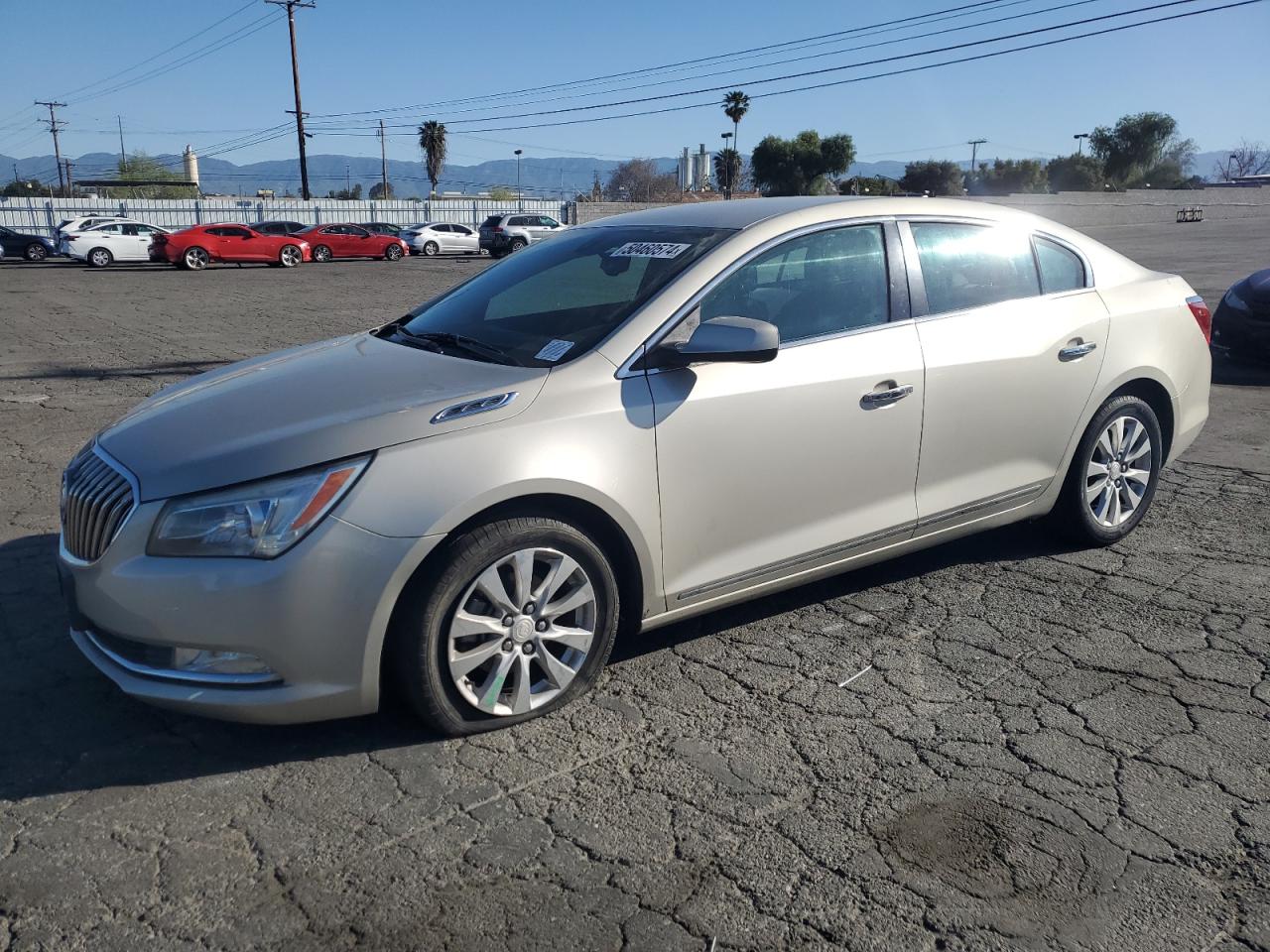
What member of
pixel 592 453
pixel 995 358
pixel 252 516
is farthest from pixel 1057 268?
pixel 252 516

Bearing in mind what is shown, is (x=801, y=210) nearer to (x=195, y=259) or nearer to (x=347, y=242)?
(x=195, y=259)

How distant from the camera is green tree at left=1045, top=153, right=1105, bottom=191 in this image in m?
81.0

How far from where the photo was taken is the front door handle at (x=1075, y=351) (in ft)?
15.2

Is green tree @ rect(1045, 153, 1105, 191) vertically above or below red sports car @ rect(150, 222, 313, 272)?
above

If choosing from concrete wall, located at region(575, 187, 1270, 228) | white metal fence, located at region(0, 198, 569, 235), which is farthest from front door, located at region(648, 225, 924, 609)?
concrete wall, located at region(575, 187, 1270, 228)

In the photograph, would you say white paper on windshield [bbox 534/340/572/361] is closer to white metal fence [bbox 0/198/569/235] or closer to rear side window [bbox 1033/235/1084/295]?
rear side window [bbox 1033/235/1084/295]

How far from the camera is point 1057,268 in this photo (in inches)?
190

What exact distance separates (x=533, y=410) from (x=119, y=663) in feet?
4.84

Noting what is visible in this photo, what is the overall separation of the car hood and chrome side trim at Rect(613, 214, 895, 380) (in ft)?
1.06

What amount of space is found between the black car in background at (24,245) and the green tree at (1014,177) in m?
62.3

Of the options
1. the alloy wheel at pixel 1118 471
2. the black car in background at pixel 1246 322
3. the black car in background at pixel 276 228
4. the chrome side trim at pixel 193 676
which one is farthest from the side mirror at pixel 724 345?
the black car in background at pixel 276 228

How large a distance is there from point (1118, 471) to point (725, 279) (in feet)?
8.04

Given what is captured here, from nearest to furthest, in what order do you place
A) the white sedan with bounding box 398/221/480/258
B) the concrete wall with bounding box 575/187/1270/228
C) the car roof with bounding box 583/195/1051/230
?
the car roof with bounding box 583/195/1051/230 < the white sedan with bounding box 398/221/480/258 < the concrete wall with bounding box 575/187/1270/228

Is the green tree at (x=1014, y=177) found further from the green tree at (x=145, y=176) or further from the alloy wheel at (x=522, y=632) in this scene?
the alloy wheel at (x=522, y=632)
